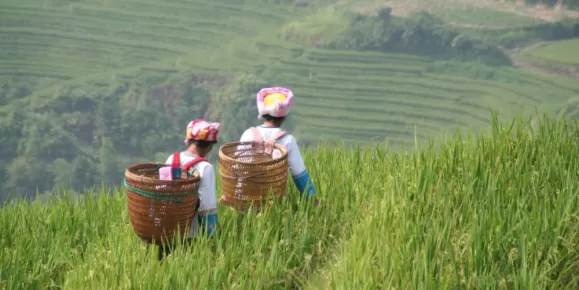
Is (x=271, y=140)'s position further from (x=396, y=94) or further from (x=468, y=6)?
(x=468, y=6)

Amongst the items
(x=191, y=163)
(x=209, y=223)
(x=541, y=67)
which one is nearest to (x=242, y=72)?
(x=541, y=67)

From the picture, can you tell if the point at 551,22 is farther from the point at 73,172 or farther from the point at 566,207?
the point at 566,207

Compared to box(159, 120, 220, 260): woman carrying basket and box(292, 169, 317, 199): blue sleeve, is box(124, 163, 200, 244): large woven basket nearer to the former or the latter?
box(159, 120, 220, 260): woman carrying basket

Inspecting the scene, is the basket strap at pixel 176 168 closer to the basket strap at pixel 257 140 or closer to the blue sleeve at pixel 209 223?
the blue sleeve at pixel 209 223

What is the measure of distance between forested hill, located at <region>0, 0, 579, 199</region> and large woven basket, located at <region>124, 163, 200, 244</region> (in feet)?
200

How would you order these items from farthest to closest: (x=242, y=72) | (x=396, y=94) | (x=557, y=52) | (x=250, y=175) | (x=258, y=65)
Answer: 1. (x=258, y=65)
2. (x=242, y=72)
3. (x=557, y=52)
4. (x=396, y=94)
5. (x=250, y=175)

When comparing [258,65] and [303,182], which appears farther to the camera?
[258,65]

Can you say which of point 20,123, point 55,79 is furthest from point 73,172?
point 55,79

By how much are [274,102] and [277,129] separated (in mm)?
150

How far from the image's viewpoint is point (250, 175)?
409 cm

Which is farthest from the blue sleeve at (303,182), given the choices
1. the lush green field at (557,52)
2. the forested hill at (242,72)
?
the lush green field at (557,52)

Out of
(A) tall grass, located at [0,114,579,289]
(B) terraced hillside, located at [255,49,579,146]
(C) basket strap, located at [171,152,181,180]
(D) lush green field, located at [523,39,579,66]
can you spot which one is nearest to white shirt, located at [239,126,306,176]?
(A) tall grass, located at [0,114,579,289]

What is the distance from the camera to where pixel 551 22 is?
81625 millimetres

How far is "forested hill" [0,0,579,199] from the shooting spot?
71.6 m
